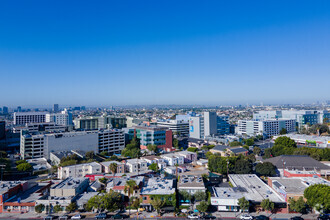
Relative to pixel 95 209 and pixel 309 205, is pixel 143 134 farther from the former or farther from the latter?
pixel 309 205

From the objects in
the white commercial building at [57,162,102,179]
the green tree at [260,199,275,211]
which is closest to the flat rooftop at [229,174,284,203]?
the green tree at [260,199,275,211]

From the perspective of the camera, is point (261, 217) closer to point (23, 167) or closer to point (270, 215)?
point (270, 215)

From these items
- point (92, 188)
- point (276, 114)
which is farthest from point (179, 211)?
point (276, 114)

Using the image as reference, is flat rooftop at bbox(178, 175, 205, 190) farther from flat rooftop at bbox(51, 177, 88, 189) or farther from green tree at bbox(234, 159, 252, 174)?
flat rooftop at bbox(51, 177, 88, 189)

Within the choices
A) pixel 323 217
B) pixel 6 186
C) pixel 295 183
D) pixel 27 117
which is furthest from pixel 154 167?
pixel 27 117

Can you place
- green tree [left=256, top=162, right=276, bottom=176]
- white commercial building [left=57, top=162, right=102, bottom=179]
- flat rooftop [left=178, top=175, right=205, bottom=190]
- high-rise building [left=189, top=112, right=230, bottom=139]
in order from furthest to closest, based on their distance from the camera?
1. high-rise building [left=189, top=112, right=230, bottom=139]
2. white commercial building [left=57, top=162, right=102, bottom=179]
3. green tree [left=256, top=162, right=276, bottom=176]
4. flat rooftop [left=178, top=175, right=205, bottom=190]
